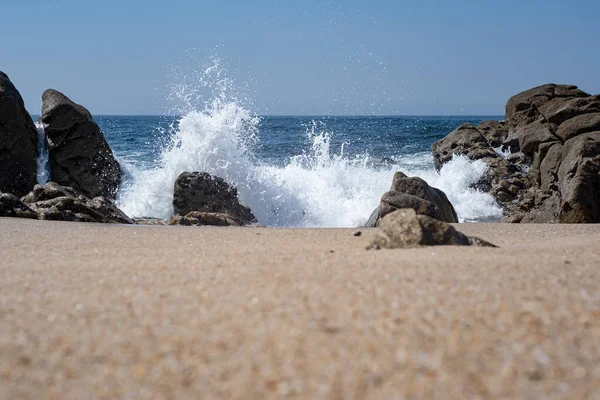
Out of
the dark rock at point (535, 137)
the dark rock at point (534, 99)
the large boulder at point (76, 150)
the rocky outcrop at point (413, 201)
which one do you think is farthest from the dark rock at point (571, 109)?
the large boulder at point (76, 150)

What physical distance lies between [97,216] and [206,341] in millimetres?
5342

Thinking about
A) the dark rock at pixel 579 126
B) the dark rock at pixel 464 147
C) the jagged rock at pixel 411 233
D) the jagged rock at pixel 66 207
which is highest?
the dark rock at pixel 579 126

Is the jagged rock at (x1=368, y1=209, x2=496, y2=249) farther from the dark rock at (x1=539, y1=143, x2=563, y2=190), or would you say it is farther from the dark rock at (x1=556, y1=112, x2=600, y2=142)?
the dark rock at (x1=556, y1=112, x2=600, y2=142)

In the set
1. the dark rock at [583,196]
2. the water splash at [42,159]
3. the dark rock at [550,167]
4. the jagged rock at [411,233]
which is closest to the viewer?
the jagged rock at [411,233]

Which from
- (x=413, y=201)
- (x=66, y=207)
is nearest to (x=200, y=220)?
(x=66, y=207)

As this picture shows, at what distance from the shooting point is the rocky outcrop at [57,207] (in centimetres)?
691

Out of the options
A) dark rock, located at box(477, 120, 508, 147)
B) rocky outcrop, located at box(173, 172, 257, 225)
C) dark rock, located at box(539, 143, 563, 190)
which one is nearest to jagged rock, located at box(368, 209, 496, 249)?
rocky outcrop, located at box(173, 172, 257, 225)

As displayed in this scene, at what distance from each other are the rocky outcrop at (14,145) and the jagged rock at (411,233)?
328 inches

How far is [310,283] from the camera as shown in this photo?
294 centimetres

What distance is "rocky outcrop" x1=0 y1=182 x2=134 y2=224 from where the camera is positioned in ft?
22.7

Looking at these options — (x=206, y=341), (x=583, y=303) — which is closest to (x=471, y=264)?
(x=583, y=303)

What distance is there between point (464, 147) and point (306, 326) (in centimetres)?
1657

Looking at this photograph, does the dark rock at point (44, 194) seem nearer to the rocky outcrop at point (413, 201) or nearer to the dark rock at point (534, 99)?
the rocky outcrop at point (413, 201)

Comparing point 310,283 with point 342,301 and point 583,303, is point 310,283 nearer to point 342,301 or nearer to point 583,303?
point 342,301
